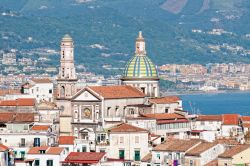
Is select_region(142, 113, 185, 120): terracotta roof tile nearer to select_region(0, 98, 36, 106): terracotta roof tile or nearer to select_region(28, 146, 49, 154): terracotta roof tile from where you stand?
select_region(0, 98, 36, 106): terracotta roof tile

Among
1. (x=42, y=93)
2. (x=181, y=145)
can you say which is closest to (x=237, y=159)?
(x=181, y=145)

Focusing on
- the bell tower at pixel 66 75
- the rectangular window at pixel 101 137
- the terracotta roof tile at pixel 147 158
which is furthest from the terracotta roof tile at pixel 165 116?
the terracotta roof tile at pixel 147 158

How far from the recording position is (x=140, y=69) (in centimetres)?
8056

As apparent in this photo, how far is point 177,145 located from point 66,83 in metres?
17.7

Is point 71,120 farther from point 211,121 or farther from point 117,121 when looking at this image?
point 211,121

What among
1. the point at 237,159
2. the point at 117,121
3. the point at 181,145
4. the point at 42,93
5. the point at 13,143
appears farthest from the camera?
the point at 42,93

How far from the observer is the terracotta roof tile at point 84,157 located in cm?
6133

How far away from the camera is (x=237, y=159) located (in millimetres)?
57750

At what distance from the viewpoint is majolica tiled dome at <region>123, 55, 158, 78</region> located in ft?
264

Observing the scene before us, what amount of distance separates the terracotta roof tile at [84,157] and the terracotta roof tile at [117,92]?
11087 millimetres

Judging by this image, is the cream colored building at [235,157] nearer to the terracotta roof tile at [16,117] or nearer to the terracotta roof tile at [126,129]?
the terracotta roof tile at [126,129]

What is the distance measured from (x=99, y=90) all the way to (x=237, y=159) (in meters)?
17.9

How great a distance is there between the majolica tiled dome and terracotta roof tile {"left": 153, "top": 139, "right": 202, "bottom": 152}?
55.0ft

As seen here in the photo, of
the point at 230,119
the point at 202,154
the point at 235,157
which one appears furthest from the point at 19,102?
the point at 235,157
